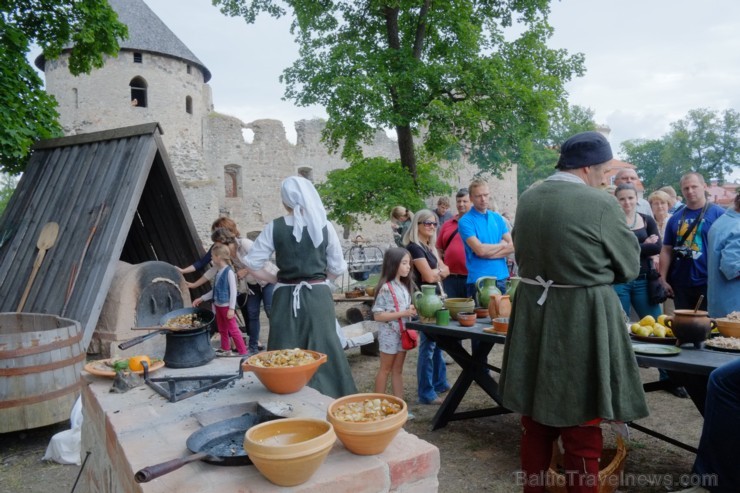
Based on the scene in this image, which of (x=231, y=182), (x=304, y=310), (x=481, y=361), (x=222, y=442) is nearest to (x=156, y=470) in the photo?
(x=222, y=442)

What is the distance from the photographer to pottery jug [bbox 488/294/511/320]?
3498 millimetres

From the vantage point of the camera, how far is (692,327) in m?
2.78

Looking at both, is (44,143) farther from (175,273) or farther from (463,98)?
(463,98)

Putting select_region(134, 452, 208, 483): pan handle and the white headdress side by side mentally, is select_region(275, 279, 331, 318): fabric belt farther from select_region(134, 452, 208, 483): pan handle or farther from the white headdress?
select_region(134, 452, 208, 483): pan handle

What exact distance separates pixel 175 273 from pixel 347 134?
17.4 feet

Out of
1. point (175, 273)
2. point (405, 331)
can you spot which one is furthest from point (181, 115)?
point (405, 331)

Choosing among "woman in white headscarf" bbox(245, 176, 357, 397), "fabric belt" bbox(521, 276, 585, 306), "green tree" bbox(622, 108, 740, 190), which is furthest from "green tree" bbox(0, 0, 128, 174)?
"green tree" bbox(622, 108, 740, 190)

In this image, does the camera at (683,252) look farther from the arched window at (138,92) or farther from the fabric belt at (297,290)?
the arched window at (138,92)

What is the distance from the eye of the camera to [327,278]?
3.66 meters

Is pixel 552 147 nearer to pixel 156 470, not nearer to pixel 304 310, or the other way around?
pixel 304 310

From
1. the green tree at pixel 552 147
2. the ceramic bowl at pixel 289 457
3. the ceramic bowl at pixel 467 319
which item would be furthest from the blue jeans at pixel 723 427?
the green tree at pixel 552 147

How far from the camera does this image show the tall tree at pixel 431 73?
9969mm

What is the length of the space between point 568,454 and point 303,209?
2132 mm

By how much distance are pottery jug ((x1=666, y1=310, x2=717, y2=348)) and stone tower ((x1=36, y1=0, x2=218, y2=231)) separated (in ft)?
62.7
